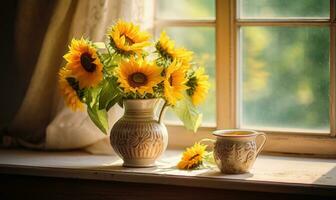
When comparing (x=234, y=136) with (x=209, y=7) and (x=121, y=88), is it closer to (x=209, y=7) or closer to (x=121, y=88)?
(x=121, y=88)

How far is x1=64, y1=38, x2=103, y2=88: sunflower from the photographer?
74.5 inches

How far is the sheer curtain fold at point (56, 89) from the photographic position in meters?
2.13

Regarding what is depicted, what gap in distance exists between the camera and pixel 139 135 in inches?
76.2

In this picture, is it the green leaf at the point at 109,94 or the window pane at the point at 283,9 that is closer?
the green leaf at the point at 109,94

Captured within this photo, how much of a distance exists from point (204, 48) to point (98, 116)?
0.46m

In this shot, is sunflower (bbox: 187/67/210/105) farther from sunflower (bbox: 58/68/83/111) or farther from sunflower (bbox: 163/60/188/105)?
sunflower (bbox: 58/68/83/111)

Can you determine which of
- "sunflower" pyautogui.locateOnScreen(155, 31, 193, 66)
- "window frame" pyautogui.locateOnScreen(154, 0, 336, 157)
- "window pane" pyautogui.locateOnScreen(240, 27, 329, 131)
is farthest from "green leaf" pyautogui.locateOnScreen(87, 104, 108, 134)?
"window pane" pyautogui.locateOnScreen(240, 27, 329, 131)

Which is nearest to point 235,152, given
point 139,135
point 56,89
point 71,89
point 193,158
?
point 193,158

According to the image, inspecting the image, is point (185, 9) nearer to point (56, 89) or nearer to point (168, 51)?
point (168, 51)

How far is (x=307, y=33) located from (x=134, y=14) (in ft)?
1.71

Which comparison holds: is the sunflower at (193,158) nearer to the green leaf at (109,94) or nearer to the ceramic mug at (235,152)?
the ceramic mug at (235,152)

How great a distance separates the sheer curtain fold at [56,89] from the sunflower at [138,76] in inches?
10.7

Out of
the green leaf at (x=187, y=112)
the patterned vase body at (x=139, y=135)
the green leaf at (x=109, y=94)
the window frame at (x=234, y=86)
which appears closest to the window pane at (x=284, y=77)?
the window frame at (x=234, y=86)

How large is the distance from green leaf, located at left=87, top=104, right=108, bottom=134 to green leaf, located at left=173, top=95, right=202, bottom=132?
0.20m
